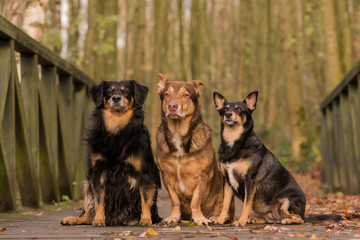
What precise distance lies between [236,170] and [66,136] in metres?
3.86

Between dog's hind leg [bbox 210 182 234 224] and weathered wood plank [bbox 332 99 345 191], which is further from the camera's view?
weathered wood plank [bbox 332 99 345 191]

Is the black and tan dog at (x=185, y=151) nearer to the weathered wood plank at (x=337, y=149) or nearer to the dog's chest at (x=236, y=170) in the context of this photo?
the dog's chest at (x=236, y=170)

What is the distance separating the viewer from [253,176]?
5.11 meters

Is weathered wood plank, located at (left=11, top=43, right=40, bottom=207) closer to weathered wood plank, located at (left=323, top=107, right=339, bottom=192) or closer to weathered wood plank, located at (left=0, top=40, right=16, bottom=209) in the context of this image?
weathered wood plank, located at (left=0, top=40, right=16, bottom=209)

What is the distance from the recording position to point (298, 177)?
1516cm

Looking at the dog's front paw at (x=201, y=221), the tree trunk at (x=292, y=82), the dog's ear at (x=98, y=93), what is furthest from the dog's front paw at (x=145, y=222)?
the tree trunk at (x=292, y=82)

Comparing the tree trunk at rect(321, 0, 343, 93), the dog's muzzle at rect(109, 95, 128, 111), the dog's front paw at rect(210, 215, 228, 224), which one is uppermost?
the tree trunk at rect(321, 0, 343, 93)

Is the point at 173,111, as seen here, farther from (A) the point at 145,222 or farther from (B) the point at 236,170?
(A) the point at 145,222

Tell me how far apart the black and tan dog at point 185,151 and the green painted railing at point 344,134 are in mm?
3208

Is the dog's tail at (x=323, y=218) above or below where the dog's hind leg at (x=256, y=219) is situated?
above

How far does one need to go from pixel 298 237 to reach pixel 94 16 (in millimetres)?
17415

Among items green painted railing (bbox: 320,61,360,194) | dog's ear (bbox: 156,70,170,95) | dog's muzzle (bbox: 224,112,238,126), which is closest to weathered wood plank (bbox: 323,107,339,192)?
green painted railing (bbox: 320,61,360,194)

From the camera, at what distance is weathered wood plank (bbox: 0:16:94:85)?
Result: 18.1 ft

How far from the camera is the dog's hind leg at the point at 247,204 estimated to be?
16.1ft
